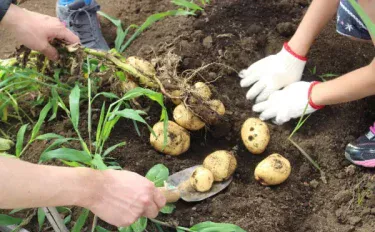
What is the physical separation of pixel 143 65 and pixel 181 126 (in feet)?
0.91

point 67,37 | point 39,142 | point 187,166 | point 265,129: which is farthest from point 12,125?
point 265,129

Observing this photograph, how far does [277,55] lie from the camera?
1.97 metres

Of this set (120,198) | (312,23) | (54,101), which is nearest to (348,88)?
(312,23)

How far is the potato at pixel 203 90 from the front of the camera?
66.8 inches

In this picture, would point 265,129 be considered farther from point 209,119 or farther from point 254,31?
point 254,31

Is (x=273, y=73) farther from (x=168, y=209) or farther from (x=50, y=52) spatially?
(x=50, y=52)

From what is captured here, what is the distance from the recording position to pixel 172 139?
1.64 m

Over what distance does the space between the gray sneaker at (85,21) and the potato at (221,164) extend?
855 millimetres

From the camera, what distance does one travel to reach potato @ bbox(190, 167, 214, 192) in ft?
4.98

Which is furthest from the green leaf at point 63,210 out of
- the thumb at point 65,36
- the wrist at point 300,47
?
the wrist at point 300,47

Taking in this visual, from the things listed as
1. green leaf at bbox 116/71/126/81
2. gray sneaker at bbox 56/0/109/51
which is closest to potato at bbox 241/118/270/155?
green leaf at bbox 116/71/126/81

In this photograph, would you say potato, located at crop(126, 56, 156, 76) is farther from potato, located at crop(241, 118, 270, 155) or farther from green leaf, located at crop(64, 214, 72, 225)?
green leaf, located at crop(64, 214, 72, 225)

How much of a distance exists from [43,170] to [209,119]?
74 cm

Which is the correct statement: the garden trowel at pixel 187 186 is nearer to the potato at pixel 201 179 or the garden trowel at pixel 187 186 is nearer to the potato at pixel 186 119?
the potato at pixel 201 179
